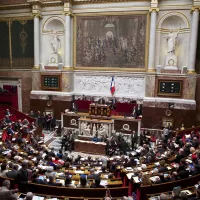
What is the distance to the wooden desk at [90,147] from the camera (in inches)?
574

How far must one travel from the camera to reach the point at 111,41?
19828mm

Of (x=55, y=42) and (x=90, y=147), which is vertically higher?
(x=55, y=42)

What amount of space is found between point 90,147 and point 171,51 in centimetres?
995

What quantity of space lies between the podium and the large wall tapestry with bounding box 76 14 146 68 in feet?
13.6

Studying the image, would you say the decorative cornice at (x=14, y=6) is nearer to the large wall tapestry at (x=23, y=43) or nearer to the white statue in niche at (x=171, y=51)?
the large wall tapestry at (x=23, y=43)

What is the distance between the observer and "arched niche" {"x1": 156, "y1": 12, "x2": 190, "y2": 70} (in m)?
18.0

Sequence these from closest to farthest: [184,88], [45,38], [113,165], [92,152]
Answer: [113,165] → [92,152] → [184,88] → [45,38]

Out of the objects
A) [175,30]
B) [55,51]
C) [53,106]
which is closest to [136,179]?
[175,30]

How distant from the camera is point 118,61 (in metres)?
19.8

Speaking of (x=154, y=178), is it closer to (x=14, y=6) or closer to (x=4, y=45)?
(x=4, y=45)

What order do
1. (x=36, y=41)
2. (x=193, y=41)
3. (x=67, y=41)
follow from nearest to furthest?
1. (x=193, y=41)
2. (x=67, y=41)
3. (x=36, y=41)

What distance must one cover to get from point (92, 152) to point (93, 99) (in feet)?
21.5

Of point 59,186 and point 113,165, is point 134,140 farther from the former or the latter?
point 59,186

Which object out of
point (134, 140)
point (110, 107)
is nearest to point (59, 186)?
point (134, 140)
